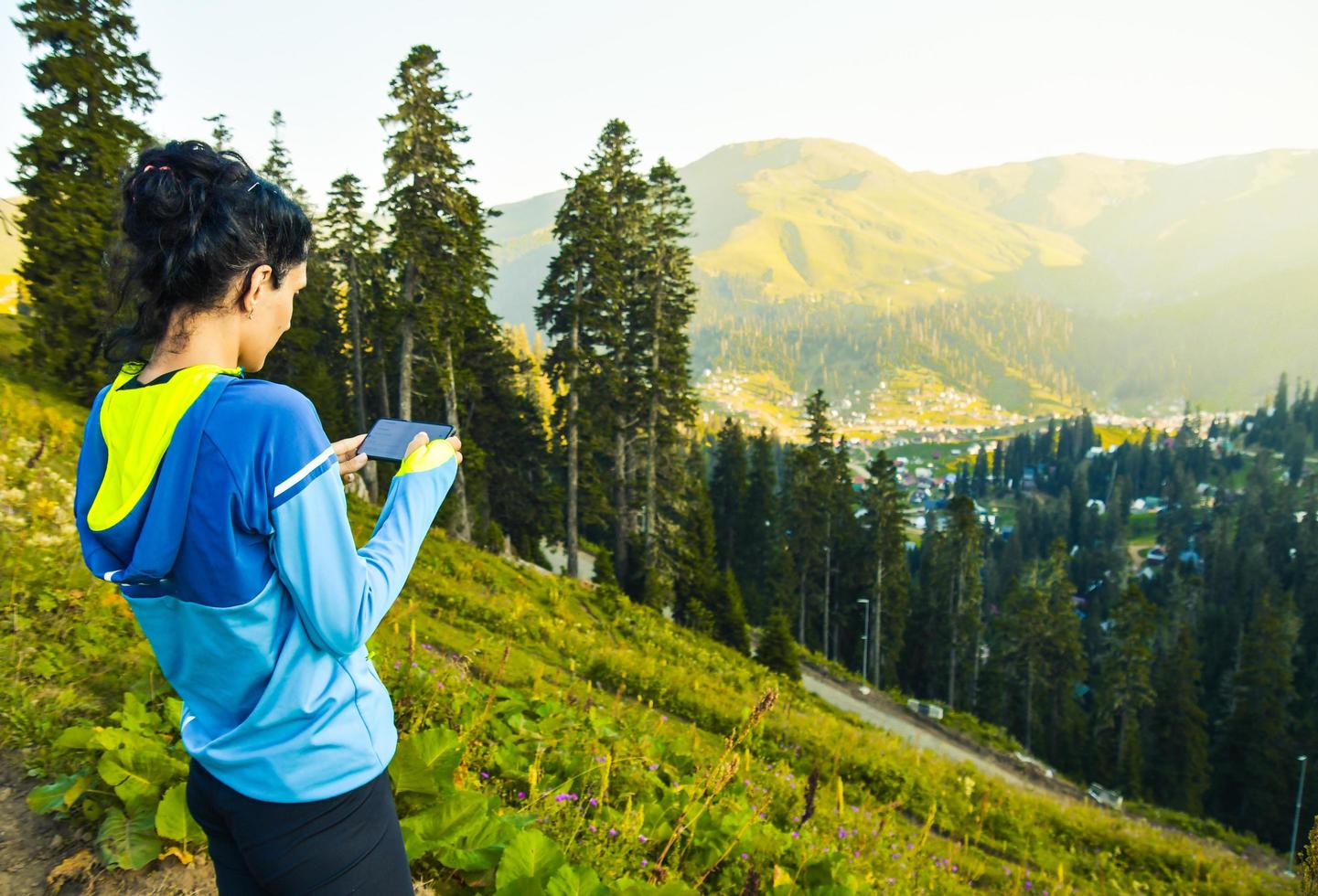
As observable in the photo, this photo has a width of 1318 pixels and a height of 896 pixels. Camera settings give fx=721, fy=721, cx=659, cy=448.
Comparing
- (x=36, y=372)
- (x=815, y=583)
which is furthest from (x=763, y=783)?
(x=815, y=583)

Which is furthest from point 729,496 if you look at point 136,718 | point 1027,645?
point 136,718

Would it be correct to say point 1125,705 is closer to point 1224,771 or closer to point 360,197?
point 1224,771

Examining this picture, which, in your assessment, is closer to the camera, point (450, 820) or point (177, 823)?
point (177, 823)

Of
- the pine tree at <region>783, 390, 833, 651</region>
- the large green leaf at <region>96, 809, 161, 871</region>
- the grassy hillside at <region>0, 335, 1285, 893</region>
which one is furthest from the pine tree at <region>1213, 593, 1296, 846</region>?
the large green leaf at <region>96, 809, 161, 871</region>

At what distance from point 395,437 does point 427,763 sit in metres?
2.10

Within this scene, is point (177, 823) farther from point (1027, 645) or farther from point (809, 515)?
point (1027, 645)

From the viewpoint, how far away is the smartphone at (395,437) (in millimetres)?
2076

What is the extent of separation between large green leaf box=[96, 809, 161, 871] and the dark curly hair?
8.42 ft

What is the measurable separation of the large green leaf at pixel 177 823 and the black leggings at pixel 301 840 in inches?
61.3

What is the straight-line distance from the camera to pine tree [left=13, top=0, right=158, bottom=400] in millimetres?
18344

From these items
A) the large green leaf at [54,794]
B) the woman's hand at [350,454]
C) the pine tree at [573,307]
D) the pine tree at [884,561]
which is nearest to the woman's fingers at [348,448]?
the woman's hand at [350,454]

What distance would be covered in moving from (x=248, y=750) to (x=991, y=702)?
68304 millimetres

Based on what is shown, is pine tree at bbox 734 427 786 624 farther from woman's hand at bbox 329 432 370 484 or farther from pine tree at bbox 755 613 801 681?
woman's hand at bbox 329 432 370 484

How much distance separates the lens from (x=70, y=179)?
19391mm
